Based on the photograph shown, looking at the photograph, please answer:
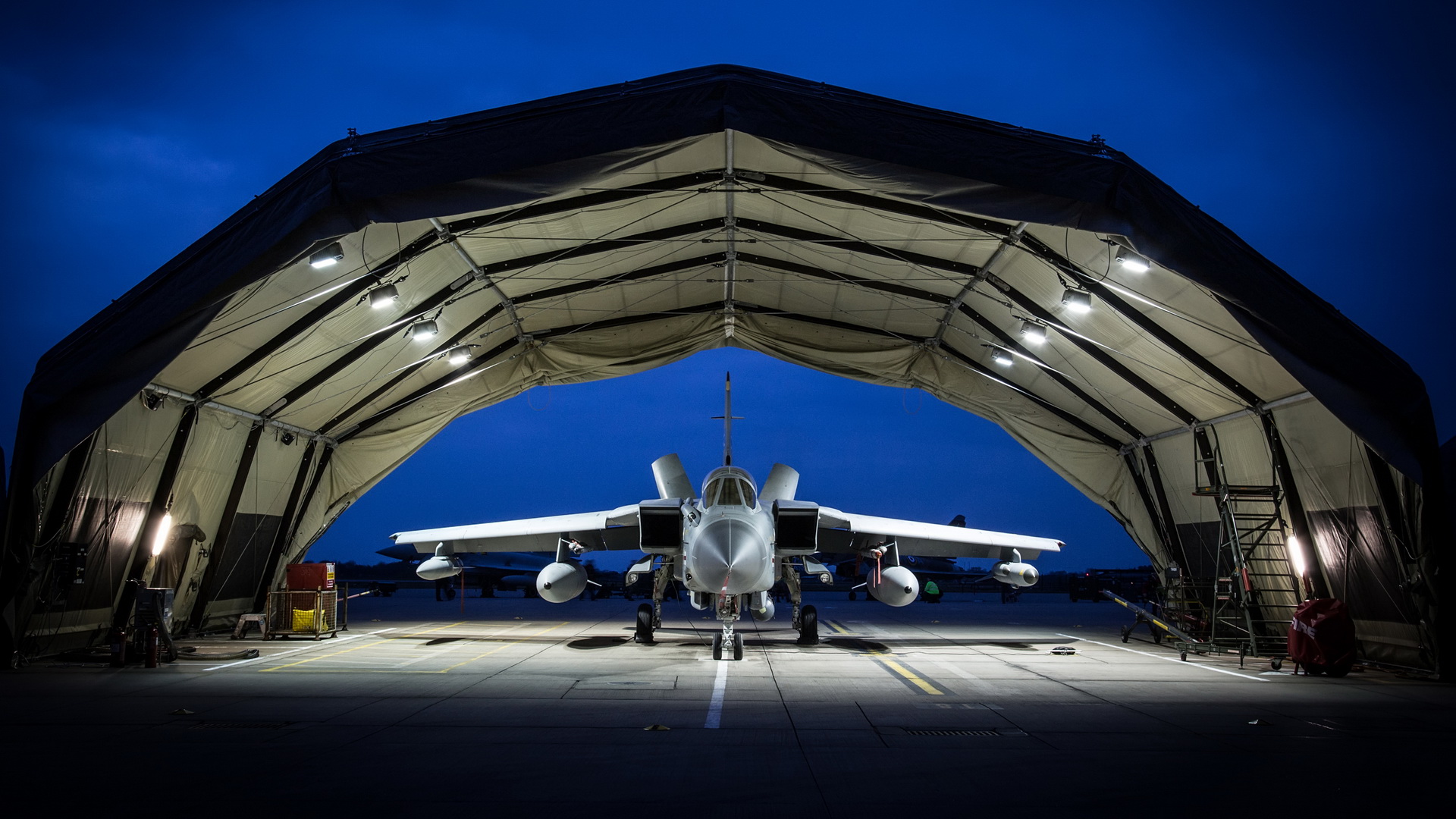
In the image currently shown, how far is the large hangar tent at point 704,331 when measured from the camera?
927 centimetres

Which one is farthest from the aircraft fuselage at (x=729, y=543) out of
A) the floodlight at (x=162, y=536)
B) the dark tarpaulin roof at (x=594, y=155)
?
the floodlight at (x=162, y=536)

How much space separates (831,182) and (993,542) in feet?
29.3

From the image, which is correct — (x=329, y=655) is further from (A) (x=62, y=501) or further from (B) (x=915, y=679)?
(B) (x=915, y=679)

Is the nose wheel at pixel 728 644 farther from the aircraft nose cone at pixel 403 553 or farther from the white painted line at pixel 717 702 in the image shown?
the aircraft nose cone at pixel 403 553

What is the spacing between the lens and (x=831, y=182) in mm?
10961

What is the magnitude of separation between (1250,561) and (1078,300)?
19.4ft

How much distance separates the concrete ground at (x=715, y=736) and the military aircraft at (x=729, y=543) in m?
1.40

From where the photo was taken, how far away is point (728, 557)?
38.1ft

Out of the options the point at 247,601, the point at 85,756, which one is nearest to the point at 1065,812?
the point at 85,756

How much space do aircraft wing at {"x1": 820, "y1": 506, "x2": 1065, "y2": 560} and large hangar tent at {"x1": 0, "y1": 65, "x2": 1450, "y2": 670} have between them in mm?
2438

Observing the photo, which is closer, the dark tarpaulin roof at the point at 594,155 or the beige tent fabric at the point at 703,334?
the dark tarpaulin roof at the point at 594,155

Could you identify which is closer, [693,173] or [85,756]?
[85,756]

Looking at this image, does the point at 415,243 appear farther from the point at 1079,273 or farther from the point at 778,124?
→ the point at 1079,273

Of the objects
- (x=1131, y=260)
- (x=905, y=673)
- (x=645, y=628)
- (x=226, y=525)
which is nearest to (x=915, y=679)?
(x=905, y=673)
